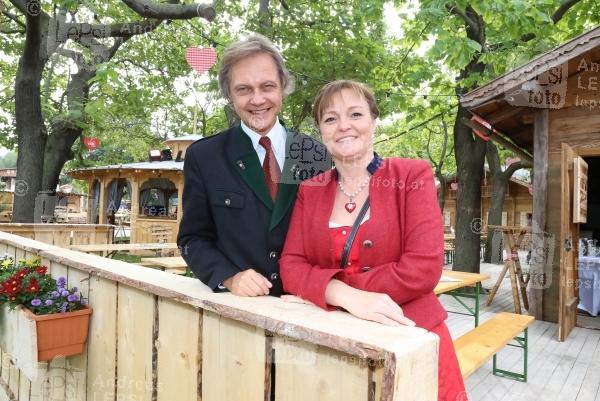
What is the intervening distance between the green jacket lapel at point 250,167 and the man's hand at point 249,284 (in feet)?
0.89

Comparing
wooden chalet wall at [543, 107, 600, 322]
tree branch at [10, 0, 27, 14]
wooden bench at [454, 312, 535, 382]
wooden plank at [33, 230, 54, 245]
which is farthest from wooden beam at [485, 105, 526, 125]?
tree branch at [10, 0, 27, 14]

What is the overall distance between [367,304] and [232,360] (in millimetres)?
470

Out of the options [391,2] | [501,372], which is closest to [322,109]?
[501,372]

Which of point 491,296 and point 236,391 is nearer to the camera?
point 236,391

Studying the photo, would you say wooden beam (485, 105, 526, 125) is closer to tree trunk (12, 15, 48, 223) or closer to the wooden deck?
the wooden deck

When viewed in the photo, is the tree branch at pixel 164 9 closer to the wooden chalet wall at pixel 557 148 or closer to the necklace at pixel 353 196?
the wooden chalet wall at pixel 557 148

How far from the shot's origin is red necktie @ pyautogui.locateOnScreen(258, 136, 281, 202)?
173cm

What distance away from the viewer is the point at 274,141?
1.78 meters

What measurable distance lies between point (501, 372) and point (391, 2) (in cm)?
664

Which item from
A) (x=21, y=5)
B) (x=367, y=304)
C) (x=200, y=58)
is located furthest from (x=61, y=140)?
(x=367, y=304)

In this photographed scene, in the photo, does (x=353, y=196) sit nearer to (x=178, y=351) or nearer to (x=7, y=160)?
(x=178, y=351)

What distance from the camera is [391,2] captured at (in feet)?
26.8

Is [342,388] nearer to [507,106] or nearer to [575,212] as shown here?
[575,212]

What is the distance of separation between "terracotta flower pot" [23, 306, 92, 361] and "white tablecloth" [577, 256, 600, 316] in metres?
7.31
